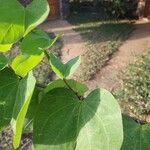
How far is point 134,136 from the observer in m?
0.66

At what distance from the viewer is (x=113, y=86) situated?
524 cm

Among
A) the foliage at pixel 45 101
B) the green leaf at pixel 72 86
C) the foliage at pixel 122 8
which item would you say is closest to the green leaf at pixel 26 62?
the foliage at pixel 45 101

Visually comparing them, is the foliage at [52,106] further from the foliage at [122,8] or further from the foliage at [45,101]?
the foliage at [122,8]

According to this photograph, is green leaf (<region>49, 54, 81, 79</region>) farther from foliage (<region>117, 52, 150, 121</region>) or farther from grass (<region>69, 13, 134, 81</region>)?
grass (<region>69, 13, 134, 81</region>)

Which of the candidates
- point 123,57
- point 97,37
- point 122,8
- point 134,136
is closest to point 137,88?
point 123,57

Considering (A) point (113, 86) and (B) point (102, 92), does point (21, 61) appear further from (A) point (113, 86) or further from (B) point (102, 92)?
(A) point (113, 86)

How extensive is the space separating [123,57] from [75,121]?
556 cm

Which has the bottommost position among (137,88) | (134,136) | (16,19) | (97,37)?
(97,37)

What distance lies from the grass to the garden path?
0.08 meters

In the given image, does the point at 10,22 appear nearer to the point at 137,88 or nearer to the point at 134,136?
the point at 134,136

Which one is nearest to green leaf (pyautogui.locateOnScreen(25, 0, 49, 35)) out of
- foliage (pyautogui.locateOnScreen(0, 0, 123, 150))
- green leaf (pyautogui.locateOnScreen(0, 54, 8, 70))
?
foliage (pyautogui.locateOnScreen(0, 0, 123, 150))

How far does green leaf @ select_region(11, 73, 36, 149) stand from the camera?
0.53 meters

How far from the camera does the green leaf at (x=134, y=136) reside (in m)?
0.65

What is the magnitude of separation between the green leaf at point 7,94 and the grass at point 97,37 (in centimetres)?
475
